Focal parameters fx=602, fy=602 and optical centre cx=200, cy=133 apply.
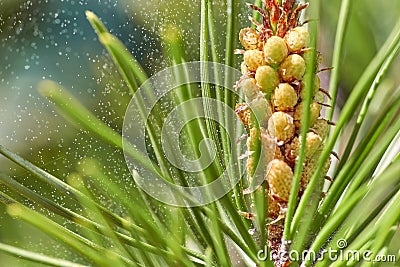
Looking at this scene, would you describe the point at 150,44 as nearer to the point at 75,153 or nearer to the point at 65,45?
the point at 75,153

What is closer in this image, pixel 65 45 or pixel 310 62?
pixel 310 62

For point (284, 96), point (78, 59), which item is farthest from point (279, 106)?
point (78, 59)

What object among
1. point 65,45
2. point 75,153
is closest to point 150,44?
point 75,153

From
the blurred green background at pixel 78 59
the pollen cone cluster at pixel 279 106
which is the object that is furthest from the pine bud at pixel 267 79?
the blurred green background at pixel 78 59

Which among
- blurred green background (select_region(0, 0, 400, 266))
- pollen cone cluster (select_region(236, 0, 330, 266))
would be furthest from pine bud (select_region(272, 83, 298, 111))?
blurred green background (select_region(0, 0, 400, 266))

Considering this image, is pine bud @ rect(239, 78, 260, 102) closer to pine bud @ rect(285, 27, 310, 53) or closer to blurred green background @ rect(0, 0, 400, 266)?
pine bud @ rect(285, 27, 310, 53)
